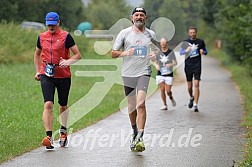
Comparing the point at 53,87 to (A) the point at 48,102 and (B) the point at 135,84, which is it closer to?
(A) the point at 48,102

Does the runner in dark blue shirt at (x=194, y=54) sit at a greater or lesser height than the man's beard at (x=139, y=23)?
lesser

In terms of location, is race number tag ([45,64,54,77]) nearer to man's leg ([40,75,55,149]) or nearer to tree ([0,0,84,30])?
man's leg ([40,75,55,149])

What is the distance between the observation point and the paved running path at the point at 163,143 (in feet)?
30.3

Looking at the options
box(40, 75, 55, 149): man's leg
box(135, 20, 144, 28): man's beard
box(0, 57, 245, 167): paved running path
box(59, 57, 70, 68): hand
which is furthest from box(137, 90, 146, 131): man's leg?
box(40, 75, 55, 149): man's leg

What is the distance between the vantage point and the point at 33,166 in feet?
28.9

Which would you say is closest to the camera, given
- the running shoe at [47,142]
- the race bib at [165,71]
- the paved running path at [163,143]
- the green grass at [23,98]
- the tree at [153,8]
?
the paved running path at [163,143]

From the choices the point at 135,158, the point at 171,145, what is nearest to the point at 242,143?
the point at 171,145

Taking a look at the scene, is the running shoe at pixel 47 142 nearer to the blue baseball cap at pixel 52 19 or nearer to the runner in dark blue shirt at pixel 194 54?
the blue baseball cap at pixel 52 19

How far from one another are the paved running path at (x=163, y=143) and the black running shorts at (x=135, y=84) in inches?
34.8

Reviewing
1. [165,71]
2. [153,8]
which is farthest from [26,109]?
[153,8]


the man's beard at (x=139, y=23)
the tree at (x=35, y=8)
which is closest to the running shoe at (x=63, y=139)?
the man's beard at (x=139, y=23)

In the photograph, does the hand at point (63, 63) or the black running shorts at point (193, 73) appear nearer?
the hand at point (63, 63)

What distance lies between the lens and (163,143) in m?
11.0

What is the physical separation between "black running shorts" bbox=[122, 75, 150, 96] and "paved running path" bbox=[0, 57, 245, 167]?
884mm
